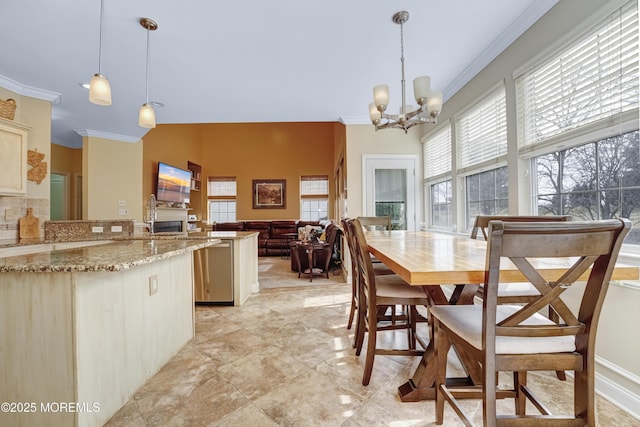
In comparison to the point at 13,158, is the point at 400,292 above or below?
below

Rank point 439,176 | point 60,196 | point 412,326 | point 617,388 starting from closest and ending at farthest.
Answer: point 617,388 → point 412,326 → point 439,176 → point 60,196

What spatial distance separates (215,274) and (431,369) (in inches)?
96.2

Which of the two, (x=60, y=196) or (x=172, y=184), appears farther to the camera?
(x=60, y=196)

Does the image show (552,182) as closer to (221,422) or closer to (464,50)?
(464,50)

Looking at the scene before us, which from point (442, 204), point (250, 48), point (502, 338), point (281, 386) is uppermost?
point (250, 48)

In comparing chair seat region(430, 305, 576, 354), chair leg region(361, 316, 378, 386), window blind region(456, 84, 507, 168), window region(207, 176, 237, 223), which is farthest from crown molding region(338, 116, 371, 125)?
window region(207, 176, 237, 223)

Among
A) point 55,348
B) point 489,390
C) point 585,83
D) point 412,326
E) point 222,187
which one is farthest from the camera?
point 222,187

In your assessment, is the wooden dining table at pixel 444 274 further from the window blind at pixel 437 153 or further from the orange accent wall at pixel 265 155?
the orange accent wall at pixel 265 155

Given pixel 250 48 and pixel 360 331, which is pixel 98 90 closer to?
pixel 250 48

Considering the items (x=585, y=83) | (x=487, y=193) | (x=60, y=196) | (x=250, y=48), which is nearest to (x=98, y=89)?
(x=250, y=48)

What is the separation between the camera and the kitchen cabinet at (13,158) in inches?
102

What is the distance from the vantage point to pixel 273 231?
746 cm

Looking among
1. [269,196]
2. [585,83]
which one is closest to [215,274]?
[585,83]

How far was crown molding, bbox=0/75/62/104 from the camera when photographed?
2.97 meters
